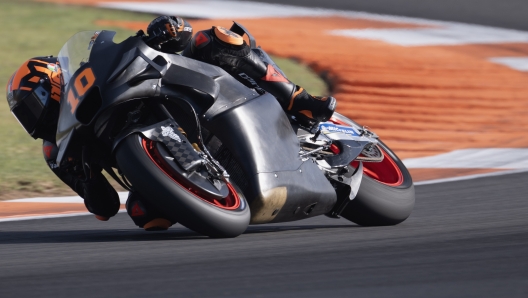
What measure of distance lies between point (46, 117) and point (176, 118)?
0.74 m

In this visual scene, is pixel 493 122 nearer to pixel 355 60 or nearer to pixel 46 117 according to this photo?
pixel 355 60

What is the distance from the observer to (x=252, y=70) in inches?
197

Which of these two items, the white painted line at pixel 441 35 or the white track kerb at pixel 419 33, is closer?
the white track kerb at pixel 419 33

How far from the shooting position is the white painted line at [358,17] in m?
14.6

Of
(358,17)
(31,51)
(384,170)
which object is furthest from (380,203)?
(358,17)

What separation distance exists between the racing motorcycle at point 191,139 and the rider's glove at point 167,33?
7cm

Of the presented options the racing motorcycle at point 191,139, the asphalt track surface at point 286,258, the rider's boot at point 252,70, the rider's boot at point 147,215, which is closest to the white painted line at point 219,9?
the asphalt track surface at point 286,258

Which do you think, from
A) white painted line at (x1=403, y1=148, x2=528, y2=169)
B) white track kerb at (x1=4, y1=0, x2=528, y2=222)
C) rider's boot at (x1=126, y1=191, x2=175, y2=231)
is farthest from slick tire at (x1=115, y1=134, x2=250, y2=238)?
white painted line at (x1=403, y1=148, x2=528, y2=169)

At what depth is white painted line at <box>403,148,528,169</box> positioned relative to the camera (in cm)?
780

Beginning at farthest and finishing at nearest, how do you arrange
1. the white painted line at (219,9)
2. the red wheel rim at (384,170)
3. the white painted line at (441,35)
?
the white painted line at (219,9) → the white painted line at (441,35) → the red wheel rim at (384,170)

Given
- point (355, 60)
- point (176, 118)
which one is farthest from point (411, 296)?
point (355, 60)

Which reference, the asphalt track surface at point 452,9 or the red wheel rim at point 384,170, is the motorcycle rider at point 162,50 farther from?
the asphalt track surface at point 452,9

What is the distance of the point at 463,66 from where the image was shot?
12578 millimetres

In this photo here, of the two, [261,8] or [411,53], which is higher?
[411,53]
